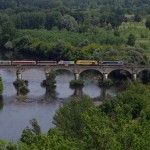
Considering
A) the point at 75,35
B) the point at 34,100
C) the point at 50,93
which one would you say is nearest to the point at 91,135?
the point at 34,100

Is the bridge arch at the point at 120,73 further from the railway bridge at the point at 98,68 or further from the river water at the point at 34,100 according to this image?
the river water at the point at 34,100

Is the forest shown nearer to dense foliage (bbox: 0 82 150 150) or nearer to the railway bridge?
dense foliage (bbox: 0 82 150 150)

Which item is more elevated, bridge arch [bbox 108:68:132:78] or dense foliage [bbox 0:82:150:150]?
bridge arch [bbox 108:68:132:78]

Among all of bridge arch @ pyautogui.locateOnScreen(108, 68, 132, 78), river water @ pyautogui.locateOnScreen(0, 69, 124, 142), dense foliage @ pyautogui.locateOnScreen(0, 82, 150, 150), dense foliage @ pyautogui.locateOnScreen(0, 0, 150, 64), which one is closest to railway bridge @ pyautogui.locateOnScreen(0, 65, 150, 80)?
bridge arch @ pyautogui.locateOnScreen(108, 68, 132, 78)

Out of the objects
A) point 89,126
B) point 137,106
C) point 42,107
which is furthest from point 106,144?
point 42,107

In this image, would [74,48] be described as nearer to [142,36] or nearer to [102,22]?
[142,36]

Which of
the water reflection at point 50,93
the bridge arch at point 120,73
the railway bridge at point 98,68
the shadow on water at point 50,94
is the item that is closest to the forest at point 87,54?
the bridge arch at point 120,73
